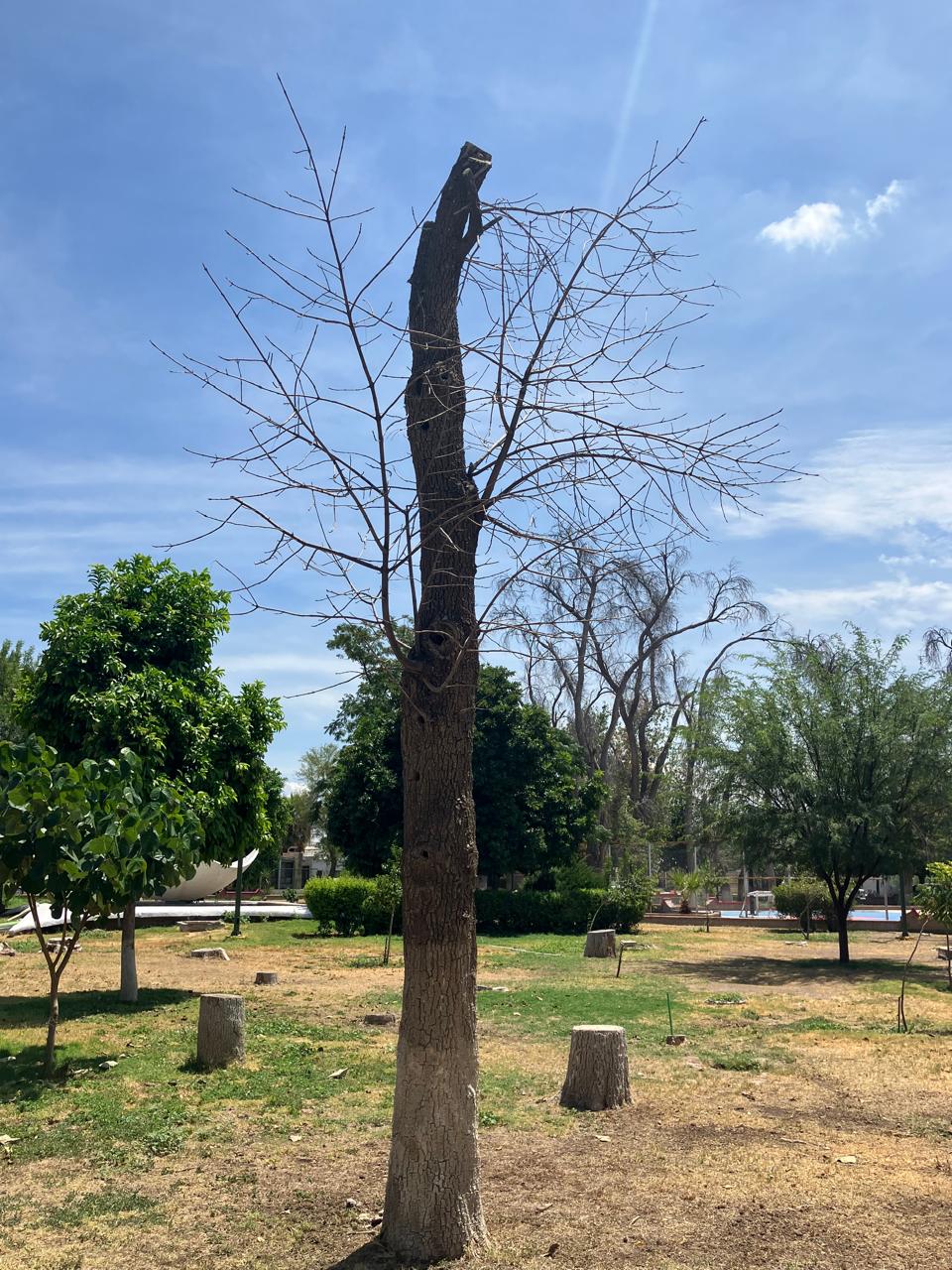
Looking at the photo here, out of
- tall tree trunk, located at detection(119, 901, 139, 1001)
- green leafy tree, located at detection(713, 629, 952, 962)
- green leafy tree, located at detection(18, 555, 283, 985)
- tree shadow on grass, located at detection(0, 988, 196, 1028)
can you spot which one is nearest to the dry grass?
tree shadow on grass, located at detection(0, 988, 196, 1028)

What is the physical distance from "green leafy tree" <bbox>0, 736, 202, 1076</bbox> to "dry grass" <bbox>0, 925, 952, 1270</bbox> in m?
1.45

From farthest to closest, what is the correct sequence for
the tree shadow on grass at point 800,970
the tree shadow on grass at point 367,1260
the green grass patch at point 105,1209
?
1. the tree shadow on grass at point 800,970
2. the green grass patch at point 105,1209
3. the tree shadow on grass at point 367,1260

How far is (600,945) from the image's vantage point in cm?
2058

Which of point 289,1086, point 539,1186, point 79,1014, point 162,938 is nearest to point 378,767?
point 162,938

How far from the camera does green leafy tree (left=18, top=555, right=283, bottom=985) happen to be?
1208cm

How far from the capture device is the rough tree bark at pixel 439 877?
14.8 ft

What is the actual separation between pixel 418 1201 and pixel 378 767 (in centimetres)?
2325

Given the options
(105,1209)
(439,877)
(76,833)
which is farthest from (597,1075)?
(76,833)

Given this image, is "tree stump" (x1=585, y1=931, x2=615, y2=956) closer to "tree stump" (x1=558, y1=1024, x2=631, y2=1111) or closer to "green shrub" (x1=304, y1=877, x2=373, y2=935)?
"green shrub" (x1=304, y1=877, x2=373, y2=935)

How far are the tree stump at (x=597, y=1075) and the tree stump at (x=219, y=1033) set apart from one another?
2.93 meters

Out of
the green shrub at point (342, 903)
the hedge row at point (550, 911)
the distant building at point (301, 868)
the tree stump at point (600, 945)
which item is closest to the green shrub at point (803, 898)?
the hedge row at point (550, 911)

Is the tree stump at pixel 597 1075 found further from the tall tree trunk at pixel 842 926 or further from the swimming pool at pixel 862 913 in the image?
the swimming pool at pixel 862 913

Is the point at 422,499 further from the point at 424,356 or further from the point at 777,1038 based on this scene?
the point at 777,1038

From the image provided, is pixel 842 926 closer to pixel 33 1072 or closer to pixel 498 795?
pixel 498 795
